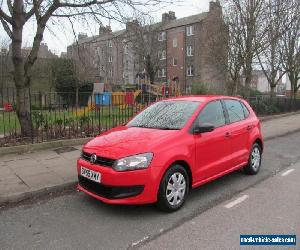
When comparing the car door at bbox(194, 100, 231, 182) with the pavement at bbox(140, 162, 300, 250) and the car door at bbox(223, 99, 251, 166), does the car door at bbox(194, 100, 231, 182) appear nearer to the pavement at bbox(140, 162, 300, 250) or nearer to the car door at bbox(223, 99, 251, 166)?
the car door at bbox(223, 99, 251, 166)

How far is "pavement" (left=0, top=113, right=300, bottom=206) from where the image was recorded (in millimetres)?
5438

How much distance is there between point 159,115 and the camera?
5.71 m

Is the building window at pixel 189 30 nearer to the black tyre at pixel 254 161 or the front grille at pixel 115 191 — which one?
the black tyre at pixel 254 161

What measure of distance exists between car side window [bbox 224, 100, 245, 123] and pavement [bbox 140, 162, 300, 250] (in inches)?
52.2

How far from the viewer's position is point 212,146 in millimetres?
5383

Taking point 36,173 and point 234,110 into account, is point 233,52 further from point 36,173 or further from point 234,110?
point 36,173

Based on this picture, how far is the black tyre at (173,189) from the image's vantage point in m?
4.54

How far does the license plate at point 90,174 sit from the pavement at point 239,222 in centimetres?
116

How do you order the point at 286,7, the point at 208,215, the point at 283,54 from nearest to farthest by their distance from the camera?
the point at 208,215 < the point at 286,7 < the point at 283,54

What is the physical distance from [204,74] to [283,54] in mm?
20235

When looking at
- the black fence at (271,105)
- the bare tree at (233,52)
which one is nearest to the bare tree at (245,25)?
the bare tree at (233,52)

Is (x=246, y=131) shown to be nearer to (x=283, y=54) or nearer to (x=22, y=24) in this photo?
(x=22, y=24)

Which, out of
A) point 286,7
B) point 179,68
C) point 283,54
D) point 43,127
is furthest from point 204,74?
point 43,127

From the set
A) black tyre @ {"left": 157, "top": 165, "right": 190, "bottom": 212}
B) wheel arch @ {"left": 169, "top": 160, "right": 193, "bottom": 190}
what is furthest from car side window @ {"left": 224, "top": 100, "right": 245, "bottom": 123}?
black tyre @ {"left": 157, "top": 165, "right": 190, "bottom": 212}
